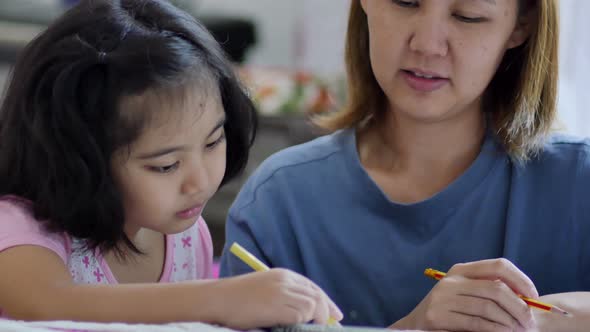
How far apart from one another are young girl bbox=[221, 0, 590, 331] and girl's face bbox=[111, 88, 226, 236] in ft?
0.73

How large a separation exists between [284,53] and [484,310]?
2.70 m

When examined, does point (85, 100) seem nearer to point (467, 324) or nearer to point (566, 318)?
point (467, 324)

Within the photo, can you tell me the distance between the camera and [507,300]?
88cm

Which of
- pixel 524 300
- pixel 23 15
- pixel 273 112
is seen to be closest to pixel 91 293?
pixel 524 300

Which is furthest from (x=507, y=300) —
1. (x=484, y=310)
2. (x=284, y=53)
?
(x=284, y=53)

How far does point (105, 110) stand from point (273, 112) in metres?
1.84

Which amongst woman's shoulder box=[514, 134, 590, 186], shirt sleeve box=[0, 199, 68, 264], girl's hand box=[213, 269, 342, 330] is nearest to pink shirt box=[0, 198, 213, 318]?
shirt sleeve box=[0, 199, 68, 264]

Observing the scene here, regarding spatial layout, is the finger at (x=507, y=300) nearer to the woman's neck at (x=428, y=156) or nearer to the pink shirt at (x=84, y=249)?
the woman's neck at (x=428, y=156)

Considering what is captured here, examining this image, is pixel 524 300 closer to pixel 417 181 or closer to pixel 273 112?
pixel 417 181

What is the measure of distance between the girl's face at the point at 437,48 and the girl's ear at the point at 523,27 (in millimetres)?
20

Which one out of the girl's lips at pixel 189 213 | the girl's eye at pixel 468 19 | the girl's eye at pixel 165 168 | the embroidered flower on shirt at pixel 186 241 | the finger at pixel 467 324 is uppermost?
the girl's eye at pixel 468 19

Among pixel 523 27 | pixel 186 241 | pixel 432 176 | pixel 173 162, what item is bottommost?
pixel 186 241

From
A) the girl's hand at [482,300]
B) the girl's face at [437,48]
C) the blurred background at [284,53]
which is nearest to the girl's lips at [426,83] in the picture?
the girl's face at [437,48]

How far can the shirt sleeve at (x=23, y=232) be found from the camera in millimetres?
902
